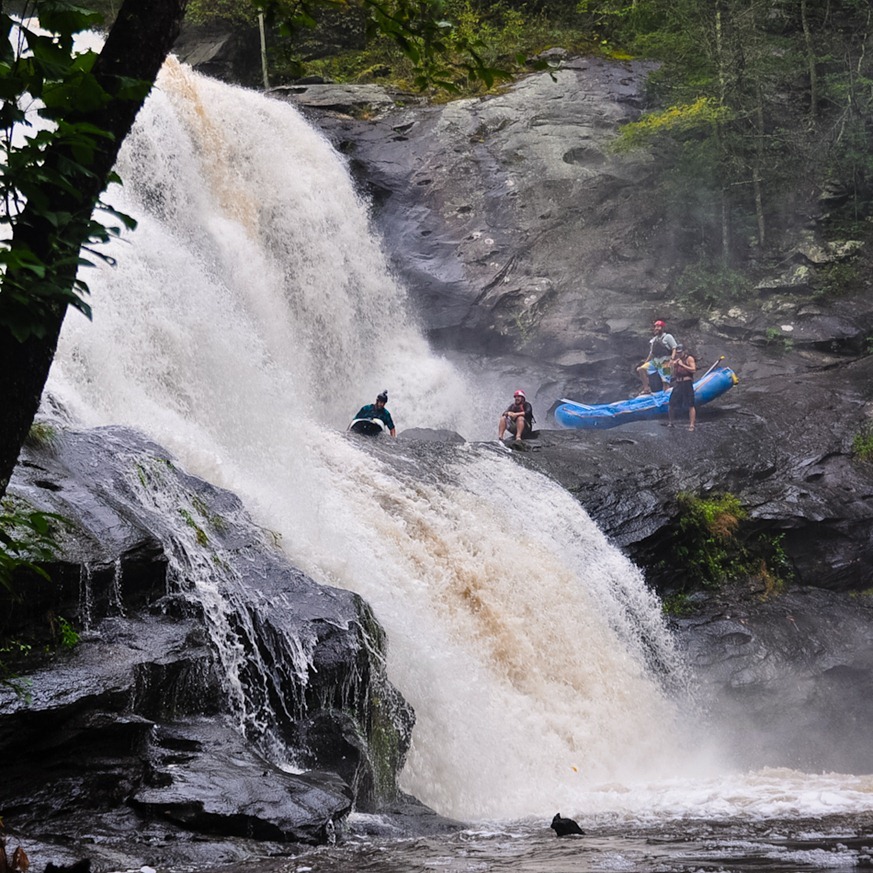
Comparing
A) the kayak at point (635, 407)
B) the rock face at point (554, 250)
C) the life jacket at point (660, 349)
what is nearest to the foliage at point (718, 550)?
the kayak at point (635, 407)

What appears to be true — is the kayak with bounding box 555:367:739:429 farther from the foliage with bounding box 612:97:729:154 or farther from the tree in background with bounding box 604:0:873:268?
the foliage with bounding box 612:97:729:154

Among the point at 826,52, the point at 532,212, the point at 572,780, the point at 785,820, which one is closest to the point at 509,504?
the point at 572,780

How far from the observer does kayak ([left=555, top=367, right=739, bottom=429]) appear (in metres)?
15.9

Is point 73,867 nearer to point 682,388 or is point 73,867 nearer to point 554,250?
point 682,388

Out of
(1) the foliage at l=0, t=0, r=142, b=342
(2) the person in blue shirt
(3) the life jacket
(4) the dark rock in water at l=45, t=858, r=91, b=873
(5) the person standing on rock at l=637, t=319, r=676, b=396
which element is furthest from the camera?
(3) the life jacket

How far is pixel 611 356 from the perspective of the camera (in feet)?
61.1

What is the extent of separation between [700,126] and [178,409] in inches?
549

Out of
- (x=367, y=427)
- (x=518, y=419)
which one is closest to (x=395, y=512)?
(x=367, y=427)

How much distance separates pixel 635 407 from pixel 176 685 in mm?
11704

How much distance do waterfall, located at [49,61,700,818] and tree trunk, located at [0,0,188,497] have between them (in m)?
5.73

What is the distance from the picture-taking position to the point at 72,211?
2406mm

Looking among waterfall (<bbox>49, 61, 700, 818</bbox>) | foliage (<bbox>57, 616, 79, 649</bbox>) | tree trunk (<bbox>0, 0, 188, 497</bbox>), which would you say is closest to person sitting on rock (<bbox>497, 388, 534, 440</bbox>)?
waterfall (<bbox>49, 61, 700, 818</bbox>)

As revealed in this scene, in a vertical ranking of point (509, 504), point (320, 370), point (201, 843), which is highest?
point (320, 370)

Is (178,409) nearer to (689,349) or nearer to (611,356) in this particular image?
(611,356)
